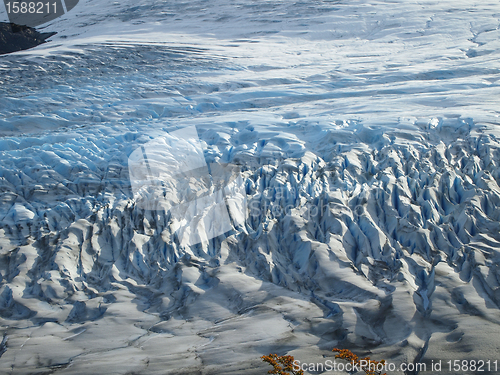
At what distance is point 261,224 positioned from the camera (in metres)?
6.29

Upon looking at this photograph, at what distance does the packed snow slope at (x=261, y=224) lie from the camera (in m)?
4.50

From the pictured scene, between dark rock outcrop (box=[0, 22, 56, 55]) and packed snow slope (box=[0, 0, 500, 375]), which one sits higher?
dark rock outcrop (box=[0, 22, 56, 55])

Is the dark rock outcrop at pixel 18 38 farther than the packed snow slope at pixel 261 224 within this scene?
Yes

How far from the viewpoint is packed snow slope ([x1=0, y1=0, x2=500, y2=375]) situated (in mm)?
4504

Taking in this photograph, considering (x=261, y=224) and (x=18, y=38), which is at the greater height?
(x=18, y=38)

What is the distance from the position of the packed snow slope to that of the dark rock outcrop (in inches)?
215

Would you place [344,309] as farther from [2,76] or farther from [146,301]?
[2,76]

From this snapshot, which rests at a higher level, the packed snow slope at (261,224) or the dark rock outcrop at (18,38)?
the dark rock outcrop at (18,38)

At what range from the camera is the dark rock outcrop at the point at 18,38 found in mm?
16500

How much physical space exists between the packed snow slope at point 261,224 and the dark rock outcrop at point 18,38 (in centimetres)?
546

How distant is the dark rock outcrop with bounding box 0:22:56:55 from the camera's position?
54.1ft

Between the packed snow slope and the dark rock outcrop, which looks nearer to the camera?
the packed snow slope

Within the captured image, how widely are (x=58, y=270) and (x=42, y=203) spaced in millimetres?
1589

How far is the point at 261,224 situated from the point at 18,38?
53.7ft
